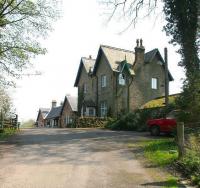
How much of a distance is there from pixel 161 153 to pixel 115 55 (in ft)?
109

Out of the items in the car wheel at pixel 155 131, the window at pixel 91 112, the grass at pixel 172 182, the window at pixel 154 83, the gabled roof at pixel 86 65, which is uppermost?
the gabled roof at pixel 86 65

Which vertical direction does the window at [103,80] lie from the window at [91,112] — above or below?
above

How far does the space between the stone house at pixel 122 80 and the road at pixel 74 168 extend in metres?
26.4

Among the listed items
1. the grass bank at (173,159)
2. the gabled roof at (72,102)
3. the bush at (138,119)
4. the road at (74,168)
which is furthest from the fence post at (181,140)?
the gabled roof at (72,102)

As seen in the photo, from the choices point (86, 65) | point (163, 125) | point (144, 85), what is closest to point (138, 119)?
point (163, 125)

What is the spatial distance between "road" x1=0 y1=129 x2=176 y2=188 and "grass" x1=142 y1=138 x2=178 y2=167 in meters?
0.64

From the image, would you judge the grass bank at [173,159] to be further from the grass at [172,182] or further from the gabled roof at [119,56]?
the gabled roof at [119,56]

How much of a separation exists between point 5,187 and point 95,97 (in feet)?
130

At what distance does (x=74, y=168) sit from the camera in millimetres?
13781

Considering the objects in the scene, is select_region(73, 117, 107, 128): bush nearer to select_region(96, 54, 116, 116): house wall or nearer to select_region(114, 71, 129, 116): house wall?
select_region(96, 54, 116, 116): house wall

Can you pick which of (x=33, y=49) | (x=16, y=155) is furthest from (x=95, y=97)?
(x=16, y=155)

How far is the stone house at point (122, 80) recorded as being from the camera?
46.0 m

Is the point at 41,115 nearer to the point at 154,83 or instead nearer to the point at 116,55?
the point at 116,55

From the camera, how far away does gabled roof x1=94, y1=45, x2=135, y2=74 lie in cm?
4700
